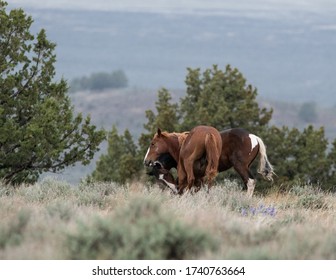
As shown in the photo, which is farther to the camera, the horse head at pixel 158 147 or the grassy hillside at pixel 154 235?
the horse head at pixel 158 147

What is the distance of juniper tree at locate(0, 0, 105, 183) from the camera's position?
2203 cm

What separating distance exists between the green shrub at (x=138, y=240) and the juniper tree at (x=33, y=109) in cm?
1445

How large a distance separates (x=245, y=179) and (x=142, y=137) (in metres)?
28.0

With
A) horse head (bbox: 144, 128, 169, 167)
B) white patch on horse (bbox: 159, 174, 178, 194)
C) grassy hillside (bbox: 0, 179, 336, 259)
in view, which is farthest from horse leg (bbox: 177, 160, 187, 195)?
grassy hillside (bbox: 0, 179, 336, 259)

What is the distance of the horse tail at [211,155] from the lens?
43.5 feet

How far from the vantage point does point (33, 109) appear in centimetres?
2333

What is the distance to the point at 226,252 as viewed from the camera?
732cm

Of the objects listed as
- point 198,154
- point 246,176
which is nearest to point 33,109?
point 246,176

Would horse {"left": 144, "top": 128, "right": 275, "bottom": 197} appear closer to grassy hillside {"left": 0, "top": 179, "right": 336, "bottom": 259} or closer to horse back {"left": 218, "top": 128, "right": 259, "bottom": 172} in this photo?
horse back {"left": 218, "top": 128, "right": 259, "bottom": 172}

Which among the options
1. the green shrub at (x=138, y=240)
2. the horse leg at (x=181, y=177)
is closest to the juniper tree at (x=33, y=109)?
the horse leg at (x=181, y=177)

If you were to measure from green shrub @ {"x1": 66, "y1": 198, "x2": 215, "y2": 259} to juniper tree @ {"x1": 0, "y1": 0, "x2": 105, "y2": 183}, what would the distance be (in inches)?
569

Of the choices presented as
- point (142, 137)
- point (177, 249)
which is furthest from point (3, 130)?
point (142, 137)

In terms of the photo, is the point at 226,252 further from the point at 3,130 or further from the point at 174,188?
the point at 3,130

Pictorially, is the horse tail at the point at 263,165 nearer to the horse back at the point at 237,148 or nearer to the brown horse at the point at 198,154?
the horse back at the point at 237,148
